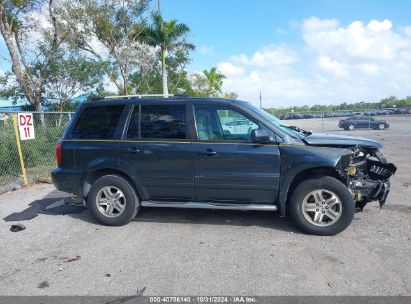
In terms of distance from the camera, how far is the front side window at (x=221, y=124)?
4973 millimetres

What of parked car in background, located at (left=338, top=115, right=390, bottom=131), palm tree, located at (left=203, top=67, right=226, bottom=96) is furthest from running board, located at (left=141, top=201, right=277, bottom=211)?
palm tree, located at (left=203, top=67, right=226, bottom=96)

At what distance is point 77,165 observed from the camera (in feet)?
18.0

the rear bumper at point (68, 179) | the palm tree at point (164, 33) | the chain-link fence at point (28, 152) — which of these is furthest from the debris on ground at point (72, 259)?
the palm tree at point (164, 33)

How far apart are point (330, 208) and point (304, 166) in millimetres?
686

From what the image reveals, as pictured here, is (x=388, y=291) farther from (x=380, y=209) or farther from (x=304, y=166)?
(x=380, y=209)

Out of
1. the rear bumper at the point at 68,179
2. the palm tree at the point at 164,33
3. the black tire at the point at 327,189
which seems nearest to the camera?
the black tire at the point at 327,189

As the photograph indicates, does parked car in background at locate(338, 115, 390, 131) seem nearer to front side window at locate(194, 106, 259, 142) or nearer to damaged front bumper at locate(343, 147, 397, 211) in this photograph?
damaged front bumper at locate(343, 147, 397, 211)

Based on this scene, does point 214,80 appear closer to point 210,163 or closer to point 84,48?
point 84,48

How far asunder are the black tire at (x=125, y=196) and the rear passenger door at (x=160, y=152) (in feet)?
0.61

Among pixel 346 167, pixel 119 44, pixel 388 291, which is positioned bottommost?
pixel 388 291

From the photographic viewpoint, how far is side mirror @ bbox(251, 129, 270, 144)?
186 inches

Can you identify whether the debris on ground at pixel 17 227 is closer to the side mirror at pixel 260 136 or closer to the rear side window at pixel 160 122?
the rear side window at pixel 160 122

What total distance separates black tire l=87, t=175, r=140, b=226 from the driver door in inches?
40.5

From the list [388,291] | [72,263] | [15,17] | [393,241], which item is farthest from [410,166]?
[15,17]
